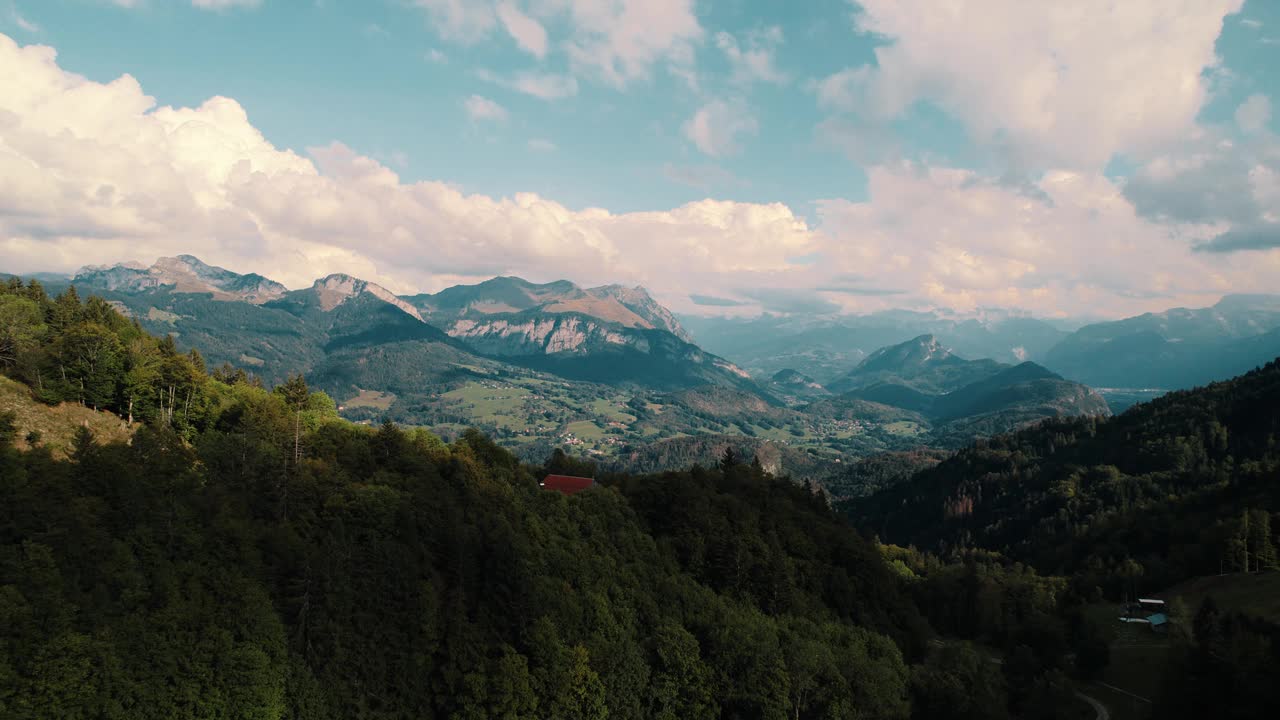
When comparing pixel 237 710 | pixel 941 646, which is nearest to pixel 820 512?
pixel 941 646

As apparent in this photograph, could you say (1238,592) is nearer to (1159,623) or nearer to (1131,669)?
(1159,623)

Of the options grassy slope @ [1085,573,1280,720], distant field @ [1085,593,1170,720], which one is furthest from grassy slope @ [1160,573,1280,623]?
distant field @ [1085,593,1170,720]

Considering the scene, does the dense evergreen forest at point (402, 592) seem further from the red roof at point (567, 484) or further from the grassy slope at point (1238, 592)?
the grassy slope at point (1238, 592)

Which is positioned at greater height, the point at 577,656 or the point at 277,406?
the point at 277,406

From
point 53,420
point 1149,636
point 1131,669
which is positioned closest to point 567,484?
point 53,420

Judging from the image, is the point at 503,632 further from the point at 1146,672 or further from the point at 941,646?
the point at 1146,672
